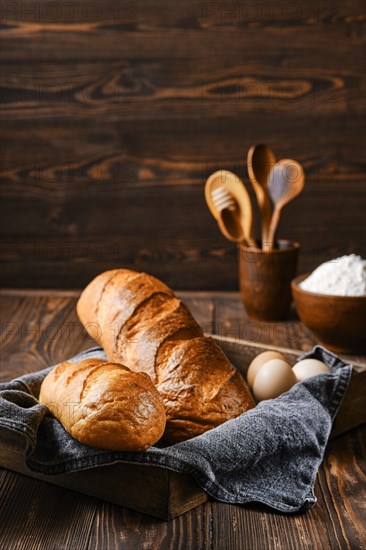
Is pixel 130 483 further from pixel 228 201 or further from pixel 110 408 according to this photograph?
pixel 228 201

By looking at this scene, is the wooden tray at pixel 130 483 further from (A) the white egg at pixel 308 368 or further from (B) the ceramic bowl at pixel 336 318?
(B) the ceramic bowl at pixel 336 318

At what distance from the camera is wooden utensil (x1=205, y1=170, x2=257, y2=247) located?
6.16 feet

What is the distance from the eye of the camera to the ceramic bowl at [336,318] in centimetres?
158

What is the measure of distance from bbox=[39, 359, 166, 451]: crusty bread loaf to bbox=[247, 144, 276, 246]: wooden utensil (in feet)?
3.02

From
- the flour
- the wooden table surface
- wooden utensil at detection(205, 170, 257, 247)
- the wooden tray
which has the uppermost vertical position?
wooden utensil at detection(205, 170, 257, 247)

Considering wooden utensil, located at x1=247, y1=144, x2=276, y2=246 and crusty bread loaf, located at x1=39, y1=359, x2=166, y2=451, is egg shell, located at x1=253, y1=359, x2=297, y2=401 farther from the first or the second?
wooden utensil, located at x1=247, y1=144, x2=276, y2=246

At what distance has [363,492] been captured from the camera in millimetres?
1075

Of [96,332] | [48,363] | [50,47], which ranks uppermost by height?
[50,47]

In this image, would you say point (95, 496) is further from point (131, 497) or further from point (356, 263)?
point (356, 263)

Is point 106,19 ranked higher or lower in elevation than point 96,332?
higher

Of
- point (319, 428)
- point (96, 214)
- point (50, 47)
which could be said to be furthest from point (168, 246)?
point (319, 428)

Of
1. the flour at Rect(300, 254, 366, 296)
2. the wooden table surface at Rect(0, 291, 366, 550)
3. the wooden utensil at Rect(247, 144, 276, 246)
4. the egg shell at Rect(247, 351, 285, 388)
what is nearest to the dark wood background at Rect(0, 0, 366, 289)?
the wooden utensil at Rect(247, 144, 276, 246)

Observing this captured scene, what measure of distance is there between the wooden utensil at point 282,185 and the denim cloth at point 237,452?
771 millimetres

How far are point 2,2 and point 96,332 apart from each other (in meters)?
1.25
